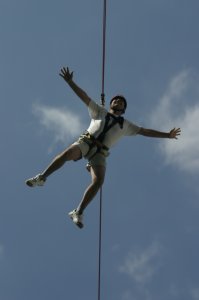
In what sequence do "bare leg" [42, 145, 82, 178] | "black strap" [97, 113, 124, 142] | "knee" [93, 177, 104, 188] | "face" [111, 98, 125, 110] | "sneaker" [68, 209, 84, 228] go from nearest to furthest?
"sneaker" [68, 209, 84, 228] < "bare leg" [42, 145, 82, 178] < "knee" [93, 177, 104, 188] < "black strap" [97, 113, 124, 142] < "face" [111, 98, 125, 110]

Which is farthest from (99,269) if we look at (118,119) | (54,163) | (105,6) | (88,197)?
(105,6)

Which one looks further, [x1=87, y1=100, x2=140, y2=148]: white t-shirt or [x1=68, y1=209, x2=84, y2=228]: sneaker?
Result: [x1=87, y1=100, x2=140, y2=148]: white t-shirt

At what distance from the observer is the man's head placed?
11500mm

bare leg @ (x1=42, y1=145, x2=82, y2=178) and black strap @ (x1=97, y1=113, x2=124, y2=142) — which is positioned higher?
black strap @ (x1=97, y1=113, x2=124, y2=142)

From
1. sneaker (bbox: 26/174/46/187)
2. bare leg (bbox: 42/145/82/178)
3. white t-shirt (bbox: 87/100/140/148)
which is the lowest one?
sneaker (bbox: 26/174/46/187)

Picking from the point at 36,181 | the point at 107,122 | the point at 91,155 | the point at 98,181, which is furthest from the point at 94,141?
the point at 36,181

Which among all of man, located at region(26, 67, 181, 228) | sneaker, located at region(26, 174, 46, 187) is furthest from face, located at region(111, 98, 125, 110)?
sneaker, located at region(26, 174, 46, 187)

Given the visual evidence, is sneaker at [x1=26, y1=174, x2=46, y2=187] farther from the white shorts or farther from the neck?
the neck

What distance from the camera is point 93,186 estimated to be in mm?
10719

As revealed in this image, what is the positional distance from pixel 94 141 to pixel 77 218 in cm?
152

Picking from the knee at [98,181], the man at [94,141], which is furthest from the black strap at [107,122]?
the knee at [98,181]

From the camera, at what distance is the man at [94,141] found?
34.8 feet

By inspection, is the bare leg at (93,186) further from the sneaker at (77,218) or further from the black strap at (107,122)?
the black strap at (107,122)

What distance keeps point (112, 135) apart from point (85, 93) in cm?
92
